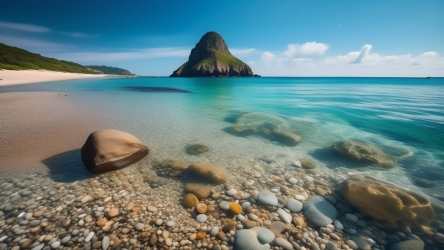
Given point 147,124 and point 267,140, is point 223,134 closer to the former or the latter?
point 267,140

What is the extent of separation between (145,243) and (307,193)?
4.29m

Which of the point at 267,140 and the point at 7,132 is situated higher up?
the point at 7,132

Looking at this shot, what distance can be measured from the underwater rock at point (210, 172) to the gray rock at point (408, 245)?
3947 millimetres

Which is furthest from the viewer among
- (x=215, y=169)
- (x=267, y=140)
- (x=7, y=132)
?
(x=267, y=140)

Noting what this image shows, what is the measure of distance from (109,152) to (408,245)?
7806 millimetres

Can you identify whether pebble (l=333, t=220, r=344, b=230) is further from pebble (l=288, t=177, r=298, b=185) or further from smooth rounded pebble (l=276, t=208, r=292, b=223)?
pebble (l=288, t=177, r=298, b=185)

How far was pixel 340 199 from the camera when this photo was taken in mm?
4766

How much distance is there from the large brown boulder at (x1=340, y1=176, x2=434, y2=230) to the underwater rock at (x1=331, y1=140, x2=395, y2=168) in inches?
104

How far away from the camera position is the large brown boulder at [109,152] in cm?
540

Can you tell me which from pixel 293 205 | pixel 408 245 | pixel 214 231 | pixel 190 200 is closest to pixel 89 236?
pixel 190 200

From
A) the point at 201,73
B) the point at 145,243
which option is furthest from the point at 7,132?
the point at 201,73

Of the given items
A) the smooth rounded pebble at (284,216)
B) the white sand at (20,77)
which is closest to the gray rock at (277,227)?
the smooth rounded pebble at (284,216)

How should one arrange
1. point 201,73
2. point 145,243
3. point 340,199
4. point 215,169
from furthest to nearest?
point 201,73
point 215,169
point 340,199
point 145,243

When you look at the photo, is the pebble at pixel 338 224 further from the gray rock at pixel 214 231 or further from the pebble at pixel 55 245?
the pebble at pixel 55 245
